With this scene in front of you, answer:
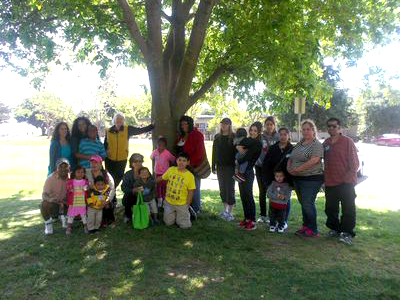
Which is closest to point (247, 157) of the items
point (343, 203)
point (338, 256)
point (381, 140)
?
point (343, 203)

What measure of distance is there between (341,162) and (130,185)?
3450mm

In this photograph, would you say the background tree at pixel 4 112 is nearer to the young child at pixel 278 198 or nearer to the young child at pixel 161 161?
the young child at pixel 161 161

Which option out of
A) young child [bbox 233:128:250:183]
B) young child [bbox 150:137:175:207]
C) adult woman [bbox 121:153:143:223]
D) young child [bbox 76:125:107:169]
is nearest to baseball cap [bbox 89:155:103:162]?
young child [bbox 76:125:107:169]

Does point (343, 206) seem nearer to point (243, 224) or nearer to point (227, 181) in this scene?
point (243, 224)

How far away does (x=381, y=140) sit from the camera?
42594mm

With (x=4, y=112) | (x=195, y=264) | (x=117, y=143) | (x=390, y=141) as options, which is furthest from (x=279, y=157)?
(x=4, y=112)

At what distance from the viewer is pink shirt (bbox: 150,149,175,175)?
6.94 m

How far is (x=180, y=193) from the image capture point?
21.3 ft

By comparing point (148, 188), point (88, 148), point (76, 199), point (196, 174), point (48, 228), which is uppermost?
point (88, 148)

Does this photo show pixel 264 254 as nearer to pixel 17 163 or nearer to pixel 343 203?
pixel 343 203

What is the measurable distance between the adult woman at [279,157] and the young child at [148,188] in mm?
1969

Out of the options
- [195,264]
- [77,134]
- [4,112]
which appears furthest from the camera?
[4,112]

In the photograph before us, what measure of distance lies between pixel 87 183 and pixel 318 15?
564 centimetres

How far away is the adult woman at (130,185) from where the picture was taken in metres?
6.55
